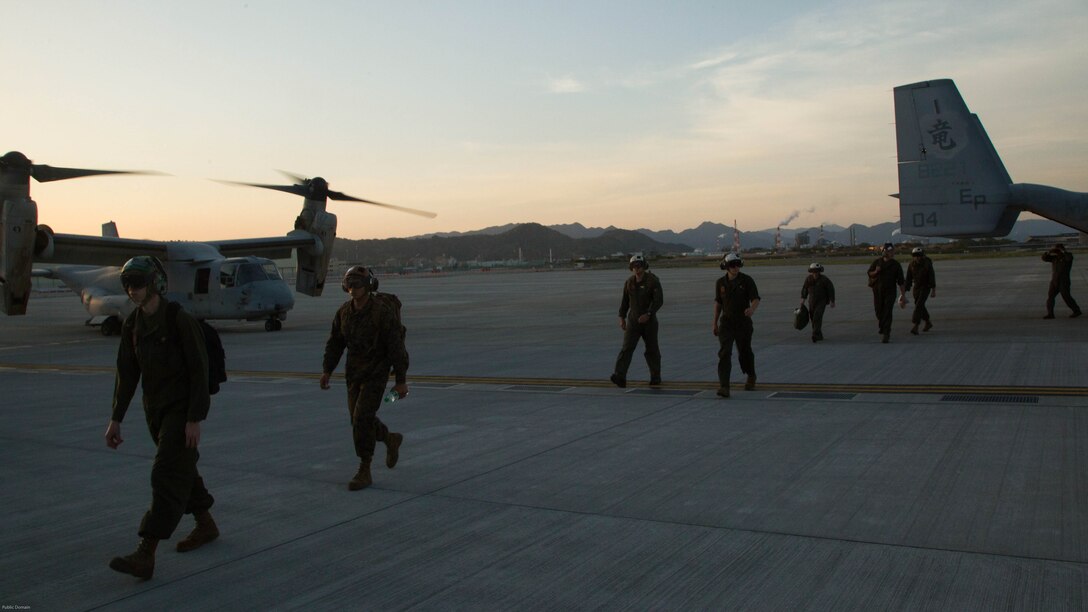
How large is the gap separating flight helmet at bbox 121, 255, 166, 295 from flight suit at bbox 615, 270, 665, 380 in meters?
6.72

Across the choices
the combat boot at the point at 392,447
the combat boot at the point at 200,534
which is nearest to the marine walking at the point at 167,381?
the combat boot at the point at 200,534

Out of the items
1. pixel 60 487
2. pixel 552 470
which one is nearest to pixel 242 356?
pixel 60 487

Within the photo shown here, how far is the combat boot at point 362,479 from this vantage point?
6.06 meters

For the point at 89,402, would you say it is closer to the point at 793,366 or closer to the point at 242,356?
the point at 242,356

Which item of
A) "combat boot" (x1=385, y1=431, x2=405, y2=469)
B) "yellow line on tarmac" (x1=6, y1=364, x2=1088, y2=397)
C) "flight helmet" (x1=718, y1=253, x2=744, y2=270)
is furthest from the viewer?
"flight helmet" (x1=718, y1=253, x2=744, y2=270)

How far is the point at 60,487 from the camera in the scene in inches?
252

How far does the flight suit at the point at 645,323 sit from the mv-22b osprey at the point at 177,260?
39.8ft

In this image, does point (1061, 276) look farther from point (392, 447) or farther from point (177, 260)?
point (177, 260)

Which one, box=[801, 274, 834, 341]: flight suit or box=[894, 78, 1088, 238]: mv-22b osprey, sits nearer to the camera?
box=[801, 274, 834, 341]: flight suit

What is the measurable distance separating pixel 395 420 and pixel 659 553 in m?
5.02

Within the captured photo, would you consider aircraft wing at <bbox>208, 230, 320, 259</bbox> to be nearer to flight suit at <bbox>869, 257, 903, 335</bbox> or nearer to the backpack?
flight suit at <bbox>869, 257, 903, 335</bbox>

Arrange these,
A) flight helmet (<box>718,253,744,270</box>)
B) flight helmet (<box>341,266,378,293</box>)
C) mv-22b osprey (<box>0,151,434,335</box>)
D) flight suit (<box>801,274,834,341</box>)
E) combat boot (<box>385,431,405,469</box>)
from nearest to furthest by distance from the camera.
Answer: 1. flight helmet (<box>341,266,378,293</box>)
2. combat boot (<box>385,431,405,469</box>)
3. flight helmet (<box>718,253,744,270</box>)
4. flight suit (<box>801,274,834,341</box>)
5. mv-22b osprey (<box>0,151,434,335</box>)

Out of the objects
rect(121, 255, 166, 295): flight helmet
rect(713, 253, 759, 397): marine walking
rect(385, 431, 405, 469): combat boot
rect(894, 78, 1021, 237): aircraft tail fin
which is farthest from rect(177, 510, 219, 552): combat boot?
rect(894, 78, 1021, 237): aircraft tail fin

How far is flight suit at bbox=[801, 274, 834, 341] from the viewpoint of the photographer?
48.9ft
